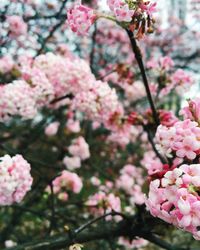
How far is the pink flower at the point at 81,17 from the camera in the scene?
78.2 inches

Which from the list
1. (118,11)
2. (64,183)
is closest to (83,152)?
(64,183)

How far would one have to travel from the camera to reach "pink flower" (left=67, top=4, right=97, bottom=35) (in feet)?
6.51

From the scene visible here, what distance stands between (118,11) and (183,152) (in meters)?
0.64

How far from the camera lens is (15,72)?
3.68 m

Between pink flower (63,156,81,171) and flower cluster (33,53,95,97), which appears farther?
pink flower (63,156,81,171)

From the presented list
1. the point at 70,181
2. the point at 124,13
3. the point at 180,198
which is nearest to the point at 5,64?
the point at 70,181

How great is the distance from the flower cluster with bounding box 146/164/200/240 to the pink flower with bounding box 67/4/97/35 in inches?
33.0

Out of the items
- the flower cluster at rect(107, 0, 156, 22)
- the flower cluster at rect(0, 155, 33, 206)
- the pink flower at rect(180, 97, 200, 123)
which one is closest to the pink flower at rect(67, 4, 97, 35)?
the flower cluster at rect(107, 0, 156, 22)

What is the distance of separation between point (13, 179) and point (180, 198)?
0.99m

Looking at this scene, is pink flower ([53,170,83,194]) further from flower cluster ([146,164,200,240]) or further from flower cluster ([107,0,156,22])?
flower cluster ([146,164,200,240])

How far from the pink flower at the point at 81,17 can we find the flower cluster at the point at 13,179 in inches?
26.5

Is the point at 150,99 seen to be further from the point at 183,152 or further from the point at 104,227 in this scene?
the point at 183,152

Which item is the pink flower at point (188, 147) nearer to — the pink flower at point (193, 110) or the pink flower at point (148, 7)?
the pink flower at point (193, 110)

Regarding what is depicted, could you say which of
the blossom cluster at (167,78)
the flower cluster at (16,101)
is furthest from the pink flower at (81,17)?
the blossom cluster at (167,78)
